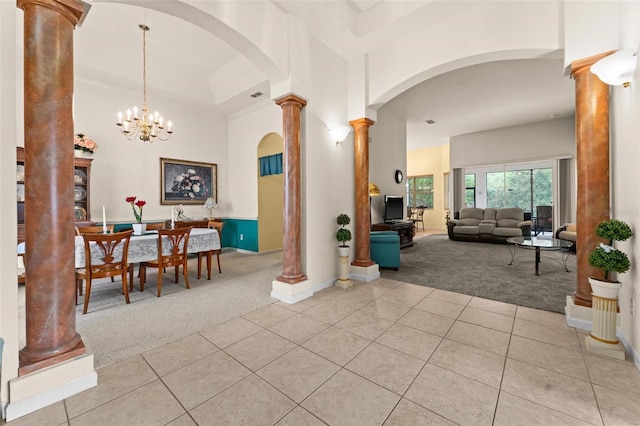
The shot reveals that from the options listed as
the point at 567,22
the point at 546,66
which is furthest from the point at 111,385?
A: the point at 546,66

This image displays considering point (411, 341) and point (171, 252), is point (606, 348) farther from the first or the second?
point (171, 252)

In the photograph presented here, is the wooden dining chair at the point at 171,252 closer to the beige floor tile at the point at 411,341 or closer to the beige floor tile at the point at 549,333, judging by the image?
the beige floor tile at the point at 411,341

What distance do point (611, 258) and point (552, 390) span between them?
110 centimetres

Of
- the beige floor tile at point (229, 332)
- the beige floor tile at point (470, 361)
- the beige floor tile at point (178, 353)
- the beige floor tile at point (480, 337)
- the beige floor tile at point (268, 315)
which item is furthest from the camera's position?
the beige floor tile at point (268, 315)

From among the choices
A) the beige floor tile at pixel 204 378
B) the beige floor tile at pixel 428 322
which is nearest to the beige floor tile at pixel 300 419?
the beige floor tile at pixel 204 378

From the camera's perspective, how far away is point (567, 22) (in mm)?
2482

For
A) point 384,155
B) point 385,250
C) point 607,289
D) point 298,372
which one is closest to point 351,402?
point 298,372

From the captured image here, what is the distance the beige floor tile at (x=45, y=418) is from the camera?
56.8 inches

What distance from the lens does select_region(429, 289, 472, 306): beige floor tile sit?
10.5 ft

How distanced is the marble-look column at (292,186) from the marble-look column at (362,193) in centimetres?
109

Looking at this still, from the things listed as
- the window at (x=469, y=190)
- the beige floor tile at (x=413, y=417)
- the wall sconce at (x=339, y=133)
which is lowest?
A: the beige floor tile at (x=413, y=417)

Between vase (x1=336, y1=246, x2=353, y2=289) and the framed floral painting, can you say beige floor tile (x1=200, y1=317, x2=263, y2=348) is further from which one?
the framed floral painting

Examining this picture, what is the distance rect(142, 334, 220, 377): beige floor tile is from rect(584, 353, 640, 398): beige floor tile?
2690mm

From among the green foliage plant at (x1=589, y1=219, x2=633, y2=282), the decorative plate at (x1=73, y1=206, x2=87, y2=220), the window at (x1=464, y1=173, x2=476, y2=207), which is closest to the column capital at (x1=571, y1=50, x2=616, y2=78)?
the green foliage plant at (x1=589, y1=219, x2=633, y2=282)
